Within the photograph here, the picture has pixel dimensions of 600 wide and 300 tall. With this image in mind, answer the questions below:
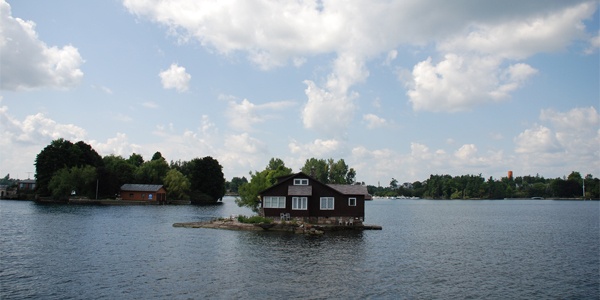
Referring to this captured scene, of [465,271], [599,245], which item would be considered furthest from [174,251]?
[599,245]

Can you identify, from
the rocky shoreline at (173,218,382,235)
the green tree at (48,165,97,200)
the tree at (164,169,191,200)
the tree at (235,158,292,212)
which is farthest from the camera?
the tree at (164,169,191,200)

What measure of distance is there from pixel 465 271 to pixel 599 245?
27.9m

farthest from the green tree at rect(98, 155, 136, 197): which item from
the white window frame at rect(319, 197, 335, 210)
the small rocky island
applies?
the white window frame at rect(319, 197, 335, 210)

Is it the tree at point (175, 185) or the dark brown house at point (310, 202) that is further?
the tree at point (175, 185)

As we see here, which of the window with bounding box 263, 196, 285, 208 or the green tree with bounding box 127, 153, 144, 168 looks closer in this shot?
the window with bounding box 263, 196, 285, 208

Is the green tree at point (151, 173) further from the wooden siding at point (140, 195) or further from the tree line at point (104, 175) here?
the wooden siding at point (140, 195)

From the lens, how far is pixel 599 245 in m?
51.5

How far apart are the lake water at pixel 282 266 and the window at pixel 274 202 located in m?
8.00

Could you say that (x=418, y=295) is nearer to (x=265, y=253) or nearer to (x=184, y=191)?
(x=265, y=253)

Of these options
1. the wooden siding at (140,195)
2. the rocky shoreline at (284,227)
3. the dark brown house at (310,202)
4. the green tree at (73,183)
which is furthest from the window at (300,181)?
the green tree at (73,183)

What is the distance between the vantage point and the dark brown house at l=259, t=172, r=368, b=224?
62.6m

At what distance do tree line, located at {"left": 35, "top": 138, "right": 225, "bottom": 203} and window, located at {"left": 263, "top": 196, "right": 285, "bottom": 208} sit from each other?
273 ft

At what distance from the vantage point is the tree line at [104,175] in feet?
415

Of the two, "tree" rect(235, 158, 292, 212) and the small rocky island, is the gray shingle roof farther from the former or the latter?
"tree" rect(235, 158, 292, 212)
